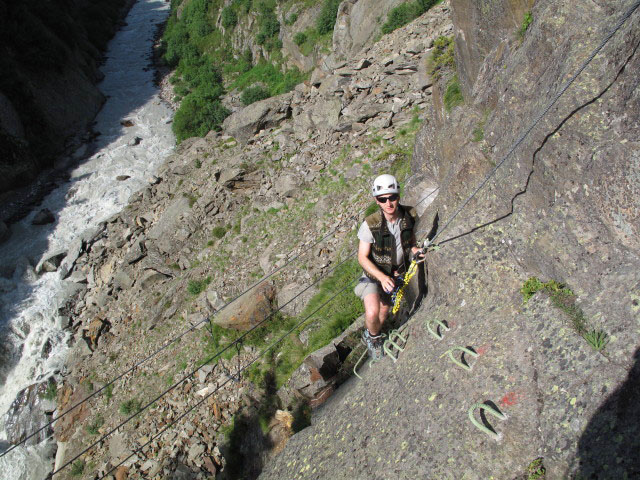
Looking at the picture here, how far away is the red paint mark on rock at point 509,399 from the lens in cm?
432

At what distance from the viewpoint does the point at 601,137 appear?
4.68m

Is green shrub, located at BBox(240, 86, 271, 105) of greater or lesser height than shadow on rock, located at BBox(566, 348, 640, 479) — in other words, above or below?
below

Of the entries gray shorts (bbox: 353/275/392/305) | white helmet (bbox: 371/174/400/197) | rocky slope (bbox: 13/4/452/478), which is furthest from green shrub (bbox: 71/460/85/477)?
white helmet (bbox: 371/174/400/197)

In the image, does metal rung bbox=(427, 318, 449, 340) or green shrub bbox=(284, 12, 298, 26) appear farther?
green shrub bbox=(284, 12, 298, 26)

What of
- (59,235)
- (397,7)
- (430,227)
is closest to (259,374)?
(430,227)

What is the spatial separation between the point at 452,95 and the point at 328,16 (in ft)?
72.5

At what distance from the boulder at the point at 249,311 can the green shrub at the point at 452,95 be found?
7.85 meters

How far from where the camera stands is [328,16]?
29.1 m

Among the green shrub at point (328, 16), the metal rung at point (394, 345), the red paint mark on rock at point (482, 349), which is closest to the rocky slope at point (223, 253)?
the metal rung at point (394, 345)

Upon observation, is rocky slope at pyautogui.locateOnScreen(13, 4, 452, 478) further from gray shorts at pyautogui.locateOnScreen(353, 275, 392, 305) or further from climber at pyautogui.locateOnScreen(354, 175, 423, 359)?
climber at pyautogui.locateOnScreen(354, 175, 423, 359)

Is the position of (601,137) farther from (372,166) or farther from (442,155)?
(372,166)

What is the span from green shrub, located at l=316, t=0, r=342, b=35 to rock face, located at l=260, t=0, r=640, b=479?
25.3 metres

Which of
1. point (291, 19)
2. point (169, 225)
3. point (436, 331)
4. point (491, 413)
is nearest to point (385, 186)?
point (436, 331)

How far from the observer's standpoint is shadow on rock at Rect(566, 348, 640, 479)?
327cm
